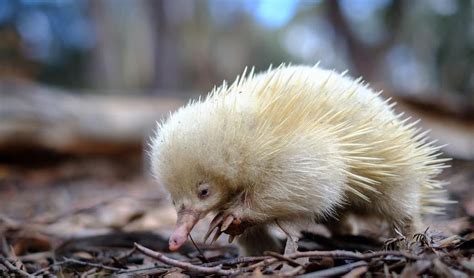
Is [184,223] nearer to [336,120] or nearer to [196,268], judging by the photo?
[196,268]

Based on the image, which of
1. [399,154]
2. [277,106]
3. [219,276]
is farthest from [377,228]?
[219,276]

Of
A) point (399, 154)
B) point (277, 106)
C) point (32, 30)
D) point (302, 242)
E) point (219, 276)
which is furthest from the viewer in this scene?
point (32, 30)

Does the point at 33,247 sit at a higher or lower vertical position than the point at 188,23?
lower

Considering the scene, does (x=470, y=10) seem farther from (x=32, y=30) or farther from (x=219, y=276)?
(x=32, y=30)

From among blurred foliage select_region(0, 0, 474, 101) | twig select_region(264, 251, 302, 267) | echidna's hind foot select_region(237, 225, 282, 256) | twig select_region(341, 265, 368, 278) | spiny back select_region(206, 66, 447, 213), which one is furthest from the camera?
blurred foliage select_region(0, 0, 474, 101)

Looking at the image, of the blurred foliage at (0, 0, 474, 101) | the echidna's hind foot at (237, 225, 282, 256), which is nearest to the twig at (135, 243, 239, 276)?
the echidna's hind foot at (237, 225, 282, 256)

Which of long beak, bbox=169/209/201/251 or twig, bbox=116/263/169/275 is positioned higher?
long beak, bbox=169/209/201/251

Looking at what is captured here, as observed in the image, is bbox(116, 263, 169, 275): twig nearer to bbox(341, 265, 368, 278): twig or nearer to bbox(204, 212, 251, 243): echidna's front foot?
bbox(204, 212, 251, 243): echidna's front foot

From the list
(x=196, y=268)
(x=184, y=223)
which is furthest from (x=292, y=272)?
(x=184, y=223)
